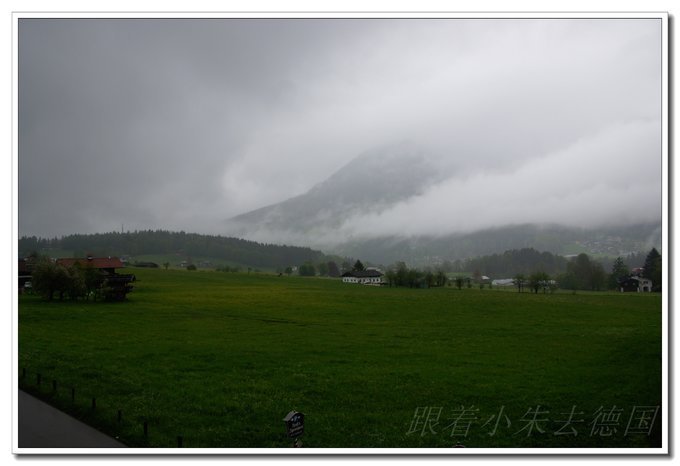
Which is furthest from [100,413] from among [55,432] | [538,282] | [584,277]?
[584,277]

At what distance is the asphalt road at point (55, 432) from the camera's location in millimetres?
17438

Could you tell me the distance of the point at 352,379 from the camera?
26.5 meters

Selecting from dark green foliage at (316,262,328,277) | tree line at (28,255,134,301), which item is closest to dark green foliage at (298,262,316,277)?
dark green foliage at (316,262,328,277)

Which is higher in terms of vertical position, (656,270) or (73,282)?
(656,270)

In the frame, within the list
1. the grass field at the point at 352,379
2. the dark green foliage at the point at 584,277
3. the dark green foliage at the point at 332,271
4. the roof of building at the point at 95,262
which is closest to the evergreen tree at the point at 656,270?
the grass field at the point at 352,379

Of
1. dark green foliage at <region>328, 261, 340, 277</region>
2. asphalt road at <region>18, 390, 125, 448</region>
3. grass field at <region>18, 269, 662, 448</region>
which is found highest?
asphalt road at <region>18, 390, 125, 448</region>

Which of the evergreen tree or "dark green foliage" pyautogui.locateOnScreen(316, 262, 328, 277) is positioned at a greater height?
→ the evergreen tree

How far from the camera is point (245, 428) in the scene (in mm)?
19141

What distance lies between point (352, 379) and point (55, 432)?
588 inches

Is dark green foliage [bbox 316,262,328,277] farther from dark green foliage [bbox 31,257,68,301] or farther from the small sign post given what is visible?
the small sign post

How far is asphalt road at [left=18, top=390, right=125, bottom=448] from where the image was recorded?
1744cm

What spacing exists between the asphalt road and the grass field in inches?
20.9

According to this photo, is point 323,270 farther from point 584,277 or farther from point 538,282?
point 584,277

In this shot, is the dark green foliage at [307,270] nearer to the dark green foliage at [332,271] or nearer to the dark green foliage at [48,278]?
the dark green foliage at [332,271]
